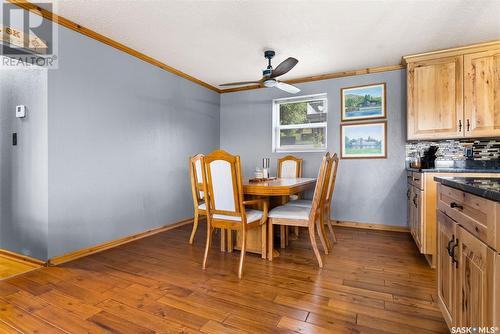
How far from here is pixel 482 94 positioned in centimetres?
289

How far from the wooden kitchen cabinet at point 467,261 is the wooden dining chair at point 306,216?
38.8 inches

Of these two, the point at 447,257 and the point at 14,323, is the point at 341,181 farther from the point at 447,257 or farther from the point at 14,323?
the point at 14,323

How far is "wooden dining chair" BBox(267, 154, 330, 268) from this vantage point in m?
2.29

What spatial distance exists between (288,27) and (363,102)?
185 centimetres

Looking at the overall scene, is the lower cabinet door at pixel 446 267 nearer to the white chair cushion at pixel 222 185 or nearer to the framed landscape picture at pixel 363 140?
the white chair cushion at pixel 222 185

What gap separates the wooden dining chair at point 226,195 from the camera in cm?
214

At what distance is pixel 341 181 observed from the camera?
3.97 metres

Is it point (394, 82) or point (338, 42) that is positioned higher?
point (338, 42)

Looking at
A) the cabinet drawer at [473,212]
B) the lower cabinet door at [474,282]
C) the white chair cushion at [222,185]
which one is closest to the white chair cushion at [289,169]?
the white chair cushion at [222,185]

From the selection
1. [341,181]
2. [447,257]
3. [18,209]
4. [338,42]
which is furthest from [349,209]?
[18,209]

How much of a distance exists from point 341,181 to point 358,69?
→ 1749 mm

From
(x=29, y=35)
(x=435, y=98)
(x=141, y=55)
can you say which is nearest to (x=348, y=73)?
(x=435, y=98)

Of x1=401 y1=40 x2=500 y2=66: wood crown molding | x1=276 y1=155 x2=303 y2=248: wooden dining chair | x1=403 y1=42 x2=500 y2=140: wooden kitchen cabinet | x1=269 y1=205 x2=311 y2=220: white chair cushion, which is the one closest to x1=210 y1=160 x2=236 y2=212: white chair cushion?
x1=269 y1=205 x2=311 y2=220: white chair cushion

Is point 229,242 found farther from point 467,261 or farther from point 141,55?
A: point 141,55
